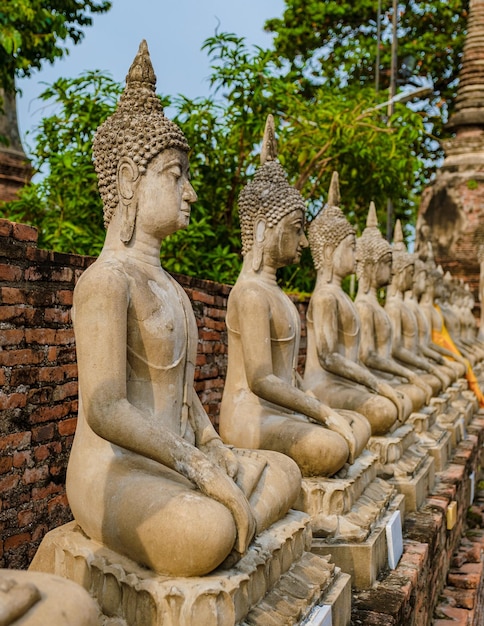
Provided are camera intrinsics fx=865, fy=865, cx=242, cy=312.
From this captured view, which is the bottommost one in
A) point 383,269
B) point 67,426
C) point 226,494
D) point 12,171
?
point 67,426

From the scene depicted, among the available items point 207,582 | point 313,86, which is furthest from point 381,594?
point 313,86

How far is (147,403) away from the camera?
2.71 m

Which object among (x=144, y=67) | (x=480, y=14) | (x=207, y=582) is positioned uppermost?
(x=480, y=14)

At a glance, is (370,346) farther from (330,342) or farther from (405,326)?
(405,326)

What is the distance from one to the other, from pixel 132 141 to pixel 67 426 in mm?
1783

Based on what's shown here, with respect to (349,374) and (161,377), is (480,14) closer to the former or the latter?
(349,374)

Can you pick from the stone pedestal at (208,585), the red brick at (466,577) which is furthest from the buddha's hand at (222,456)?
the red brick at (466,577)

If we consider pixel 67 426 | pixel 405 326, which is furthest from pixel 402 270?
pixel 67 426

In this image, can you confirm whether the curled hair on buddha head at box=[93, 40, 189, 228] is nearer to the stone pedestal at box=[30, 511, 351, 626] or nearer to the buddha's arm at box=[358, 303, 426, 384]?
the stone pedestal at box=[30, 511, 351, 626]

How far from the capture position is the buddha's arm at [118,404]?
2.42 m

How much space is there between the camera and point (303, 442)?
11.9ft

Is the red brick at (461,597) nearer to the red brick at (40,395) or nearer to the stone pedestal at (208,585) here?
the stone pedestal at (208,585)

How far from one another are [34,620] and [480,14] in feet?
59.8

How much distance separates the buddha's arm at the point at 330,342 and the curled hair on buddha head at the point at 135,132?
219 centimetres
